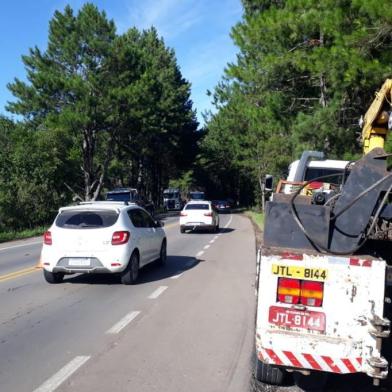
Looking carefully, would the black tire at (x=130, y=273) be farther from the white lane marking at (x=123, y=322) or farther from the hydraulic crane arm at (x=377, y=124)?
the hydraulic crane arm at (x=377, y=124)

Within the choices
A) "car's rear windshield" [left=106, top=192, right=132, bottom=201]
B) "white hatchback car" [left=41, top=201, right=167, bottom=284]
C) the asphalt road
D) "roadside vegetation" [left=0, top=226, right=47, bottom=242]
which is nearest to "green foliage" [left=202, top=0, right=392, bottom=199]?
the asphalt road

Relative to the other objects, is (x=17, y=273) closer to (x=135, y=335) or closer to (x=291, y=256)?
(x=135, y=335)

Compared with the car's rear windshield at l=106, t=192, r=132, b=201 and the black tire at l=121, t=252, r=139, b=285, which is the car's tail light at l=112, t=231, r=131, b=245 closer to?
the black tire at l=121, t=252, r=139, b=285

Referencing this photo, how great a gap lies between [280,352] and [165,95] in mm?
55300

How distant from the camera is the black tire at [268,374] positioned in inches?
200

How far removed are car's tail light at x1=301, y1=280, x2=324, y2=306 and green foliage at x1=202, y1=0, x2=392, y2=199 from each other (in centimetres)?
913

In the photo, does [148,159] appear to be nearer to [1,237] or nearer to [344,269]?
[1,237]

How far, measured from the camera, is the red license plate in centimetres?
436

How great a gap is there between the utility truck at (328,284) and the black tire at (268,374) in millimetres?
577

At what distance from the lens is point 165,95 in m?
58.2

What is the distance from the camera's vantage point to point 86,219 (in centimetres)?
1072

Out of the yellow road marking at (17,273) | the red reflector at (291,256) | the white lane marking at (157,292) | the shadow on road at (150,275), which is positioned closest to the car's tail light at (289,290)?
the red reflector at (291,256)

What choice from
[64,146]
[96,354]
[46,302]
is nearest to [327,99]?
[46,302]

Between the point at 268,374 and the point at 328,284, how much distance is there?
4.30 feet
